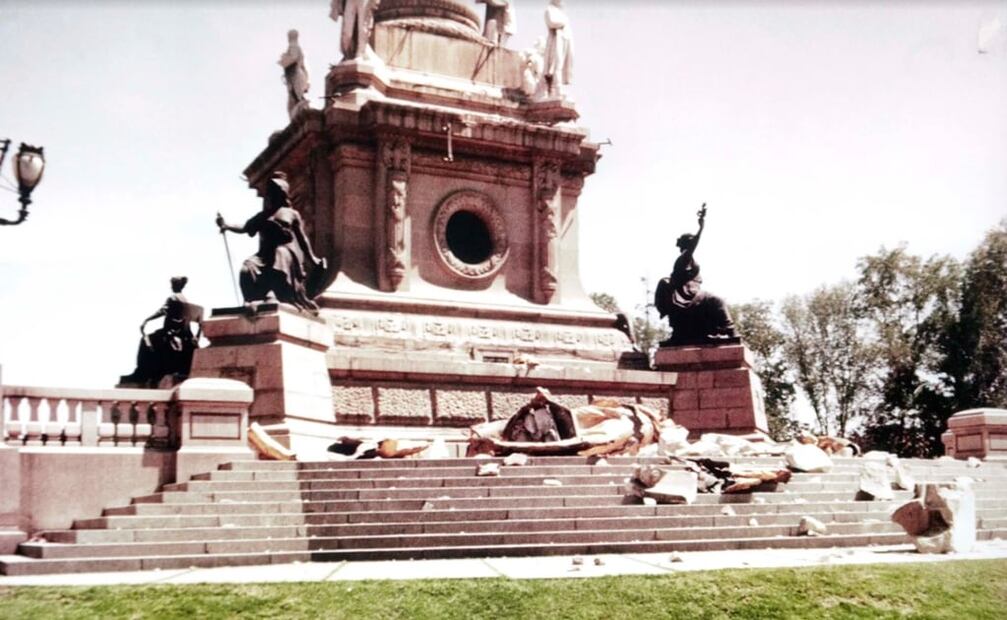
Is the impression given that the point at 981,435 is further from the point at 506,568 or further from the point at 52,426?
the point at 52,426

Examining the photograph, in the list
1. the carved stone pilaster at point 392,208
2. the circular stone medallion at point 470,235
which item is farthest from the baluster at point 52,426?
the circular stone medallion at point 470,235

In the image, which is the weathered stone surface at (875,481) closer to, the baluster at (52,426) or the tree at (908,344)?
the baluster at (52,426)

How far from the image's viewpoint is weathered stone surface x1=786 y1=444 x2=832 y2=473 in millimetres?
14812

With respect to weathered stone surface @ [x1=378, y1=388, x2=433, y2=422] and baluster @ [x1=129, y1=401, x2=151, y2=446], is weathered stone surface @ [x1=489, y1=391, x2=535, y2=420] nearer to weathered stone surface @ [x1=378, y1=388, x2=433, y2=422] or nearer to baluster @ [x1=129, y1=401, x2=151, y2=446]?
weathered stone surface @ [x1=378, y1=388, x2=433, y2=422]

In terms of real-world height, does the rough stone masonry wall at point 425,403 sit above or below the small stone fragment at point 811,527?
above

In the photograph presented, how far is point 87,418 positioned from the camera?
12992 mm

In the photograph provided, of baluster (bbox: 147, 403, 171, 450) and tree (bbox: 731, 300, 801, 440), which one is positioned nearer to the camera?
baluster (bbox: 147, 403, 171, 450)

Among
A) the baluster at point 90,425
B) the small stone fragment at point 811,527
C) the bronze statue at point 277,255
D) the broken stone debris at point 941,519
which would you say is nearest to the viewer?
the broken stone debris at point 941,519

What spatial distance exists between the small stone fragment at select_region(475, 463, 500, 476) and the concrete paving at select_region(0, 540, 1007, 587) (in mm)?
2534

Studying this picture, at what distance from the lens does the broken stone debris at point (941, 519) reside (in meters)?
11.4

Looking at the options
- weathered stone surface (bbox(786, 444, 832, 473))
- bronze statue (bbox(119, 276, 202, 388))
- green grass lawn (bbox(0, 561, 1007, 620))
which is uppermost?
bronze statue (bbox(119, 276, 202, 388))

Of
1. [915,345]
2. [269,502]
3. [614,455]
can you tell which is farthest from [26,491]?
[915,345]

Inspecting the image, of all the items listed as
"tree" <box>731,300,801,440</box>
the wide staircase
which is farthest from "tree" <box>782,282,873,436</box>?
the wide staircase

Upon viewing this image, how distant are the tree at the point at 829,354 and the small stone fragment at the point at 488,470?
124 ft
